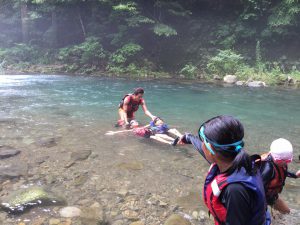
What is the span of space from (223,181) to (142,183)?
3.40 m

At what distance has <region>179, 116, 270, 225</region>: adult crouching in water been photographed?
173cm

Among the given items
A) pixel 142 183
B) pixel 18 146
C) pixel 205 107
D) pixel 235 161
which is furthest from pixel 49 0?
pixel 235 161

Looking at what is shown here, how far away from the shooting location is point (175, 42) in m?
22.3

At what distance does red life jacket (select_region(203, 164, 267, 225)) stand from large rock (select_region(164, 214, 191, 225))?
2.11 metres

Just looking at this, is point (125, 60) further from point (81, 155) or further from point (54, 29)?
point (81, 155)

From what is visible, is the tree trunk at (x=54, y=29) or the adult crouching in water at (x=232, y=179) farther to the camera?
the tree trunk at (x=54, y=29)

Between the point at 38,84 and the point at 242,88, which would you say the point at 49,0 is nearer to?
the point at 38,84

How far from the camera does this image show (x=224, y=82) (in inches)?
694

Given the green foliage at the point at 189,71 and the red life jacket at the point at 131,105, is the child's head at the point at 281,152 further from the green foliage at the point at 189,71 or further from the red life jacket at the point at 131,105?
the green foliage at the point at 189,71

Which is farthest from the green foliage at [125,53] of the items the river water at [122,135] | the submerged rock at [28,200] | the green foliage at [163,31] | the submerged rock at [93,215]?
the submerged rock at [93,215]

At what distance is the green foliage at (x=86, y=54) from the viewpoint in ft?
69.9

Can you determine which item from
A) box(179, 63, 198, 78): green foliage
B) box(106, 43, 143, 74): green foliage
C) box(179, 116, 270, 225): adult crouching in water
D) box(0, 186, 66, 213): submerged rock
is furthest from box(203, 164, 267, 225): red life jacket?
box(106, 43, 143, 74): green foliage

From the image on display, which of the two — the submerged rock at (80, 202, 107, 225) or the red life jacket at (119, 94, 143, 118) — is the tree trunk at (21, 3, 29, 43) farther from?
the submerged rock at (80, 202, 107, 225)

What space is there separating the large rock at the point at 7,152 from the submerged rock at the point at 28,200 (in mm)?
1789
